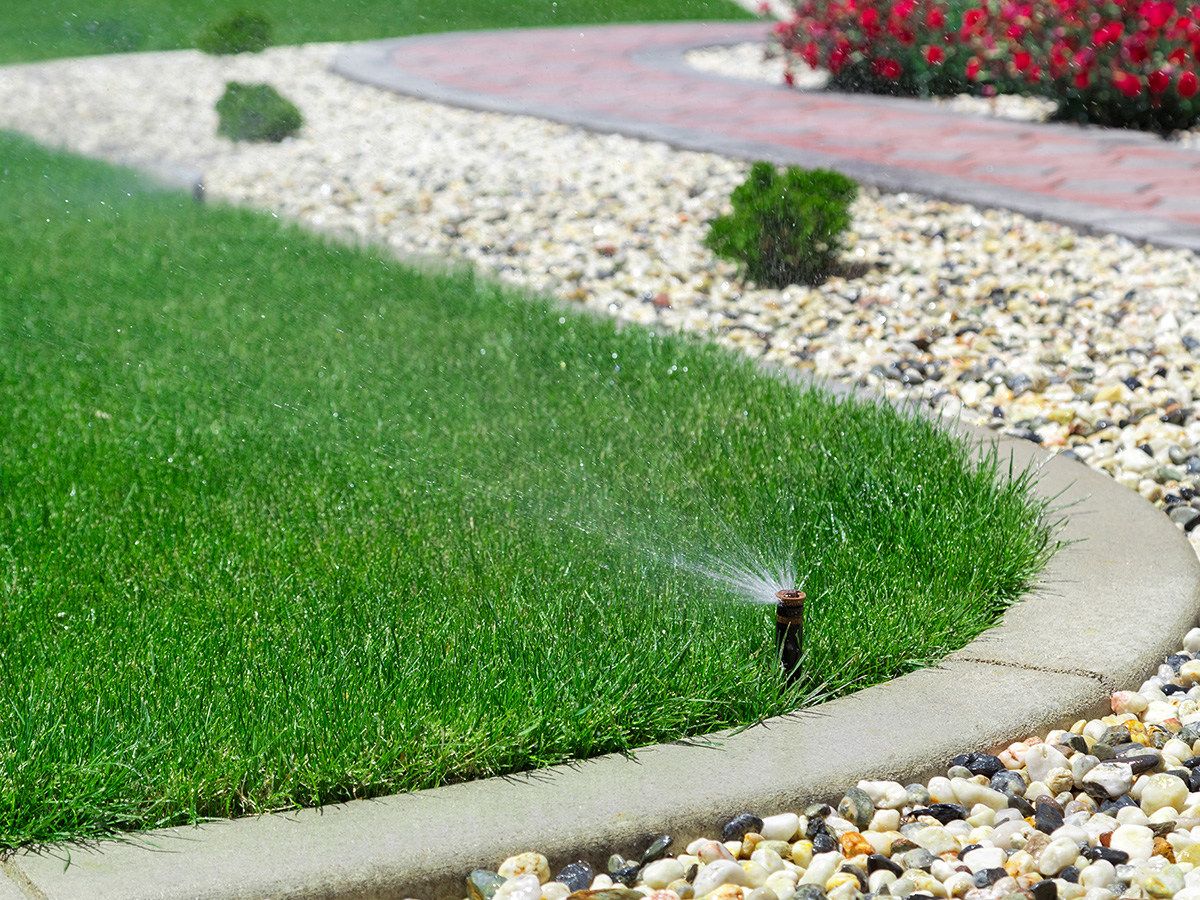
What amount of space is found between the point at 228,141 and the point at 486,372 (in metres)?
6.53

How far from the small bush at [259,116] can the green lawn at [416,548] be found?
186 inches

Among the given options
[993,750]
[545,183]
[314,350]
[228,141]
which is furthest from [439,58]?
[993,750]

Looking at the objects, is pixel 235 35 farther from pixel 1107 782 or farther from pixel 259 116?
Result: pixel 1107 782

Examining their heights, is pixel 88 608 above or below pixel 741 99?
below

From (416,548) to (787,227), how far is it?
3.02 meters

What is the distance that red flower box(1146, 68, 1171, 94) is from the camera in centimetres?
845

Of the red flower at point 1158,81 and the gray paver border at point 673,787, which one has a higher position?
the red flower at point 1158,81

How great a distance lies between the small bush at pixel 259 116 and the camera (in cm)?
974

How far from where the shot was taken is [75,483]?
3.67 meters

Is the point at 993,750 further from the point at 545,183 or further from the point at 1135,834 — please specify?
the point at 545,183

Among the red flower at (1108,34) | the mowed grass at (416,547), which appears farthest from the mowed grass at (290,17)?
the mowed grass at (416,547)

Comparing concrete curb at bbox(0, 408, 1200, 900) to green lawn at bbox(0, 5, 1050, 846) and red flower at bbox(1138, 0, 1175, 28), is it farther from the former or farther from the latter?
red flower at bbox(1138, 0, 1175, 28)

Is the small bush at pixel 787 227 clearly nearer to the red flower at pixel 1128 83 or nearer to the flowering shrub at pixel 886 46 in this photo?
the red flower at pixel 1128 83

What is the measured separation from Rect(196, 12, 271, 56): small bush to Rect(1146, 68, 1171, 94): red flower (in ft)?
24.6
